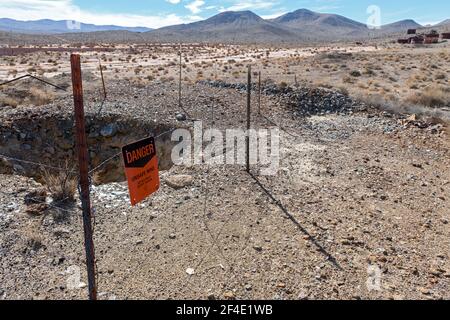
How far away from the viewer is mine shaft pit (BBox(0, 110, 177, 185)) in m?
11.5

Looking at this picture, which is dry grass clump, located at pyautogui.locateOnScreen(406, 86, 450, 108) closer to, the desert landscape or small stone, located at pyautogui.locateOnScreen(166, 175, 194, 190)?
the desert landscape

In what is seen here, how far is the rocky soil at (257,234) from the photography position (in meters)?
5.31

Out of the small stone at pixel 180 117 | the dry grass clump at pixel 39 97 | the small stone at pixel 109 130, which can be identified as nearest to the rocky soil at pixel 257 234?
the small stone at pixel 180 117

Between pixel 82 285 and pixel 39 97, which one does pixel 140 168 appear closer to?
pixel 82 285

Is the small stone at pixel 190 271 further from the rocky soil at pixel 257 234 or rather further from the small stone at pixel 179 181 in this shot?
the small stone at pixel 179 181

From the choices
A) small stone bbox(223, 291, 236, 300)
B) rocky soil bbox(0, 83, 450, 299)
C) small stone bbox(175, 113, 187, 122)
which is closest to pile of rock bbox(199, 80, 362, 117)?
small stone bbox(175, 113, 187, 122)

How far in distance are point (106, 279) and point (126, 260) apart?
1.51ft

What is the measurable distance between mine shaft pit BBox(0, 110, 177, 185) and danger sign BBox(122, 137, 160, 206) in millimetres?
6663

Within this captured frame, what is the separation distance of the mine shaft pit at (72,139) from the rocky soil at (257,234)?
3.38 metres

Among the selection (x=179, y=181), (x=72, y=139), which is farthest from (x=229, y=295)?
(x=72, y=139)

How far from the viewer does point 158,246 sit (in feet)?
20.0

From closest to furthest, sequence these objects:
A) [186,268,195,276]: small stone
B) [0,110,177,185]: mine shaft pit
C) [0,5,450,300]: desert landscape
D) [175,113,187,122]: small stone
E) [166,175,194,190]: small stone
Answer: [0,5,450,300]: desert landscape < [186,268,195,276]: small stone < [166,175,194,190]: small stone < [0,110,177,185]: mine shaft pit < [175,113,187,122]: small stone

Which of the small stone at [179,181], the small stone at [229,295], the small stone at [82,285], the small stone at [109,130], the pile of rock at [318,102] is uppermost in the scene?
the pile of rock at [318,102]

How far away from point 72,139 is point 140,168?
8978 millimetres
